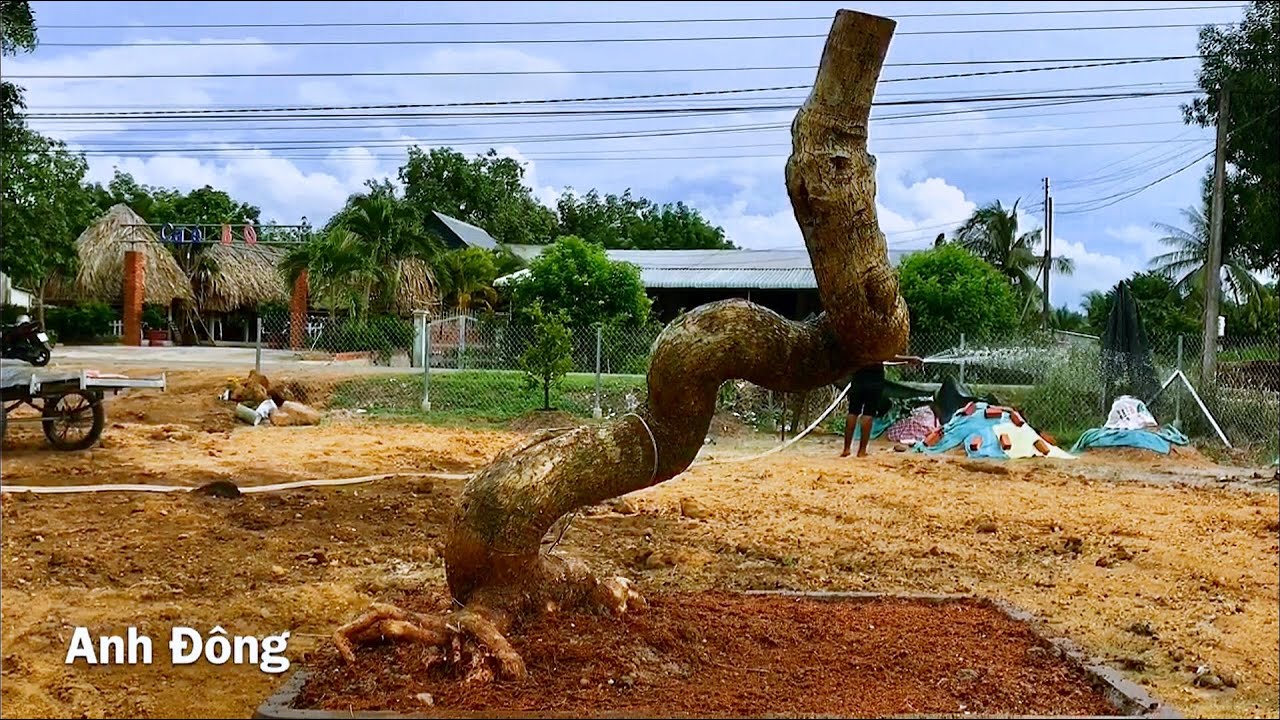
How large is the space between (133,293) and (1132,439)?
26.5m

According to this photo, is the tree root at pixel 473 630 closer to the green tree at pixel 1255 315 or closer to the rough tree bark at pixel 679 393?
the rough tree bark at pixel 679 393

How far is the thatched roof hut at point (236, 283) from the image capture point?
32000 millimetres

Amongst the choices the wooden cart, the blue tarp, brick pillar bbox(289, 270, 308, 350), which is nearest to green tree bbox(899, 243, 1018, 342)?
the blue tarp

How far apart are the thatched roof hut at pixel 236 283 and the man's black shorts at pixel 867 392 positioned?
80.5 feet

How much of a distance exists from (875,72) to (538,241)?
35.9 m

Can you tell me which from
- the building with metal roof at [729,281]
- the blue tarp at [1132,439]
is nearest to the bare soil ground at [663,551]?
the blue tarp at [1132,439]

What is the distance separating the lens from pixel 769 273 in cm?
2586

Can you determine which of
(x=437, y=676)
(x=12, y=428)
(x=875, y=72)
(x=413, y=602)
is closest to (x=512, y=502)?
(x=437, y=676)

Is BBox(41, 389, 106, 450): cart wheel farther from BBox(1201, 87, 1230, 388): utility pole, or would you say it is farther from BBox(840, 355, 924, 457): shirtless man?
BBox(1201, 87, 1230, 388): utility pole

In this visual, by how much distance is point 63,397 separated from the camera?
948 cm

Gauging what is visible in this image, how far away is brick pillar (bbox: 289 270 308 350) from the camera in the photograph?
80.6ft

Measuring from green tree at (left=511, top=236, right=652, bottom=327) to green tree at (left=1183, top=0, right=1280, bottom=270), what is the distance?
32.5 ft

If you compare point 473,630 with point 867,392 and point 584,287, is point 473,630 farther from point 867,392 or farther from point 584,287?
point 584,287

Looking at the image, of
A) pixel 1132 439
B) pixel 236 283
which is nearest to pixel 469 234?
pixel 236 283
